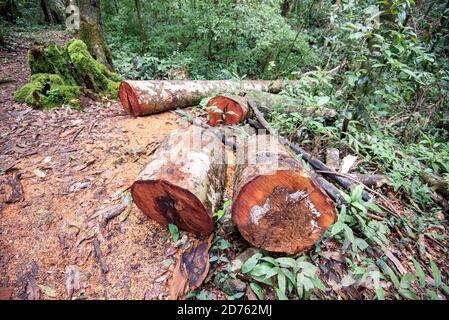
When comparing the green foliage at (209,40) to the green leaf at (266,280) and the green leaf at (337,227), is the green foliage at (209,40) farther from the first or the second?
the green leaf at (266,280)

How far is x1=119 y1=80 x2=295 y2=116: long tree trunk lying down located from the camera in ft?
14.2

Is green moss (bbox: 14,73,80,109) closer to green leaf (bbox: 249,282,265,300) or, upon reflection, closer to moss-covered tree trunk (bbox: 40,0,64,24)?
green leaf (bbox: 249,282,265,300)

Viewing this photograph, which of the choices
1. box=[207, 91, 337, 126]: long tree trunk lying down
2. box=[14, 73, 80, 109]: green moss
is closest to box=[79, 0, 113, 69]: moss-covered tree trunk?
box=[14, 73, 80, 109]: green moss

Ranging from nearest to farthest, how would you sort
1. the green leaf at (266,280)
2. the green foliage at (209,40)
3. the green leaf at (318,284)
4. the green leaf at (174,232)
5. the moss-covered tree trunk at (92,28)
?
the green leaf at (318,284) < the green leaf at (266,280) < the green leaf at (174,232) < the moss-covered tree trunk at (92,28) < the green foliage at (209,40)

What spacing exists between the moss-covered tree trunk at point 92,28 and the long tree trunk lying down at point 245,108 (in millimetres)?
3381

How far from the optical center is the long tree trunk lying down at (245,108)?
4137mm

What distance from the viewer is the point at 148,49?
786 cm

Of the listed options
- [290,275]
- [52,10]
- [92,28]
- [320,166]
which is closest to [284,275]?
[290,275]

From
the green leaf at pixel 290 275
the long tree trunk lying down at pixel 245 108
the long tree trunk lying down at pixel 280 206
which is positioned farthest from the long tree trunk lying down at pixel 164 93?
the green leaf at pixel 290 275

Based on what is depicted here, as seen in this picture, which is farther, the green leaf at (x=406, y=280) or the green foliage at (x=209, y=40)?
the green foliage at (x=209, y=40)

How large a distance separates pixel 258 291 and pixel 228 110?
120 inches

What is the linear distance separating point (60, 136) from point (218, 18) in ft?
16.2

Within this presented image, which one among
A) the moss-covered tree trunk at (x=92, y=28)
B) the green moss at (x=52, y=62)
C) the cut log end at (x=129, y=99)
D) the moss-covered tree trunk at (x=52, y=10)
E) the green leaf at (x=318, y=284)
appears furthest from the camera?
the moss-covered tree trunk at (x=52, y=10)

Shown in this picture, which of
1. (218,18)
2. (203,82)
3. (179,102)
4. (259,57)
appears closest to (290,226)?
(179,102)
